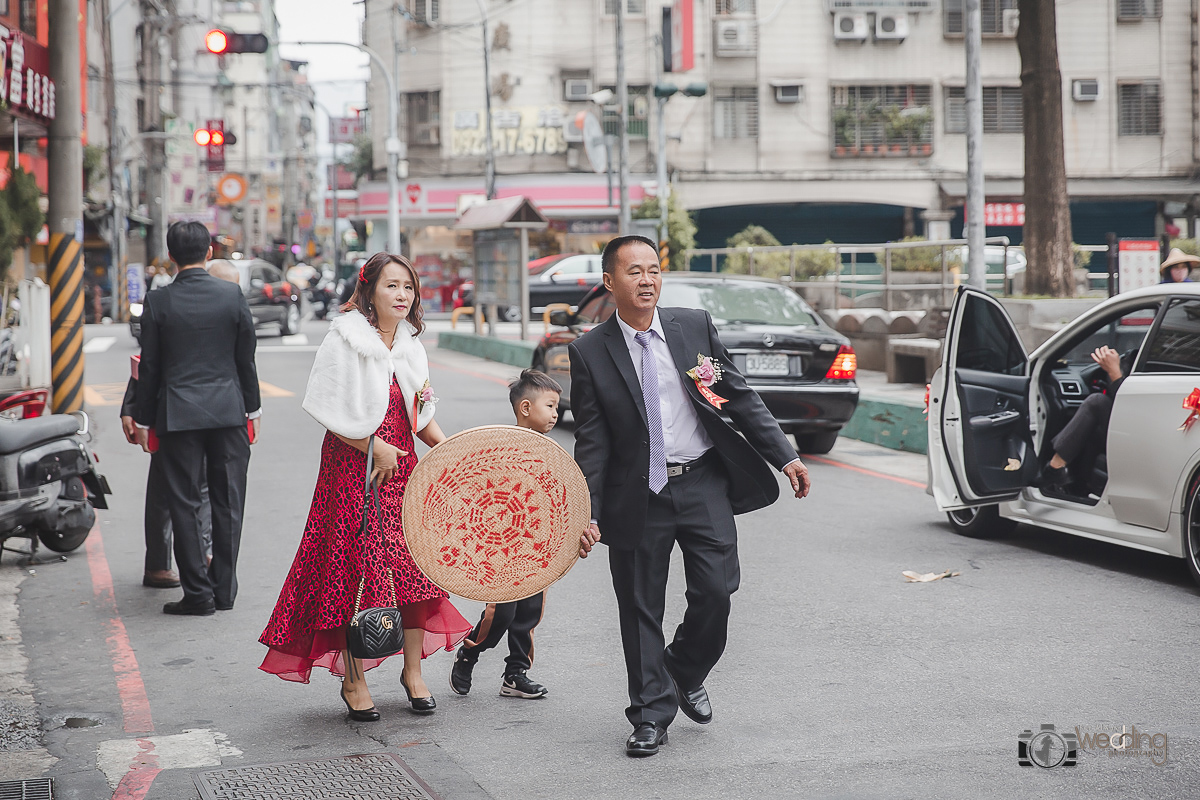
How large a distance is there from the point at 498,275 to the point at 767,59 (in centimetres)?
1811

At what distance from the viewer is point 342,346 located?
470 cm

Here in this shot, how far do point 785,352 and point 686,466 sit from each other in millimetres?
6677

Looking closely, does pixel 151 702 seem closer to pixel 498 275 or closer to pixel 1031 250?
pixel 1031 250

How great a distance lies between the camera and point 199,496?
21.4ft

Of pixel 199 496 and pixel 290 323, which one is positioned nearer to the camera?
pixel 199 496

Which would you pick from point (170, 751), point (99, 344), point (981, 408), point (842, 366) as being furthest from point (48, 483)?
point (99, 344)

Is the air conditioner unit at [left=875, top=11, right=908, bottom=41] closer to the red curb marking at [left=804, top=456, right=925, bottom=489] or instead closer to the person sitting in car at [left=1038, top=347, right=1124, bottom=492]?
the red curb marking at [left=804, top=456, right=925, bottom=489]

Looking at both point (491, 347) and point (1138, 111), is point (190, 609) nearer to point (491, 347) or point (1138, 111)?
point (491, 347)

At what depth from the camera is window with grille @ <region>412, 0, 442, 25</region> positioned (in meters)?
40.0

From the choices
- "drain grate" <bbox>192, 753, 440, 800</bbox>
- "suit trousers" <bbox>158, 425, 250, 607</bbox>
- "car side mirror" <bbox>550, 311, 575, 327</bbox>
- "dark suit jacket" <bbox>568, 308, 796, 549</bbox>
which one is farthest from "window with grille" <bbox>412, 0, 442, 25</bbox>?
"drain grate" <bbox>192, 753, 440, 800</bbox>

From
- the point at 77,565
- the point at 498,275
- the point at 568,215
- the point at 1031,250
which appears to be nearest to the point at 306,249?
the point at 568,215

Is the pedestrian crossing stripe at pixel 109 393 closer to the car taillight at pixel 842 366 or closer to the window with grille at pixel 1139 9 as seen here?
the car taillight at pixel 842 366

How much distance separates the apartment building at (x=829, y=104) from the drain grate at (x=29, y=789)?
3455 cm

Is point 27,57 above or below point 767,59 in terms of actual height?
below
